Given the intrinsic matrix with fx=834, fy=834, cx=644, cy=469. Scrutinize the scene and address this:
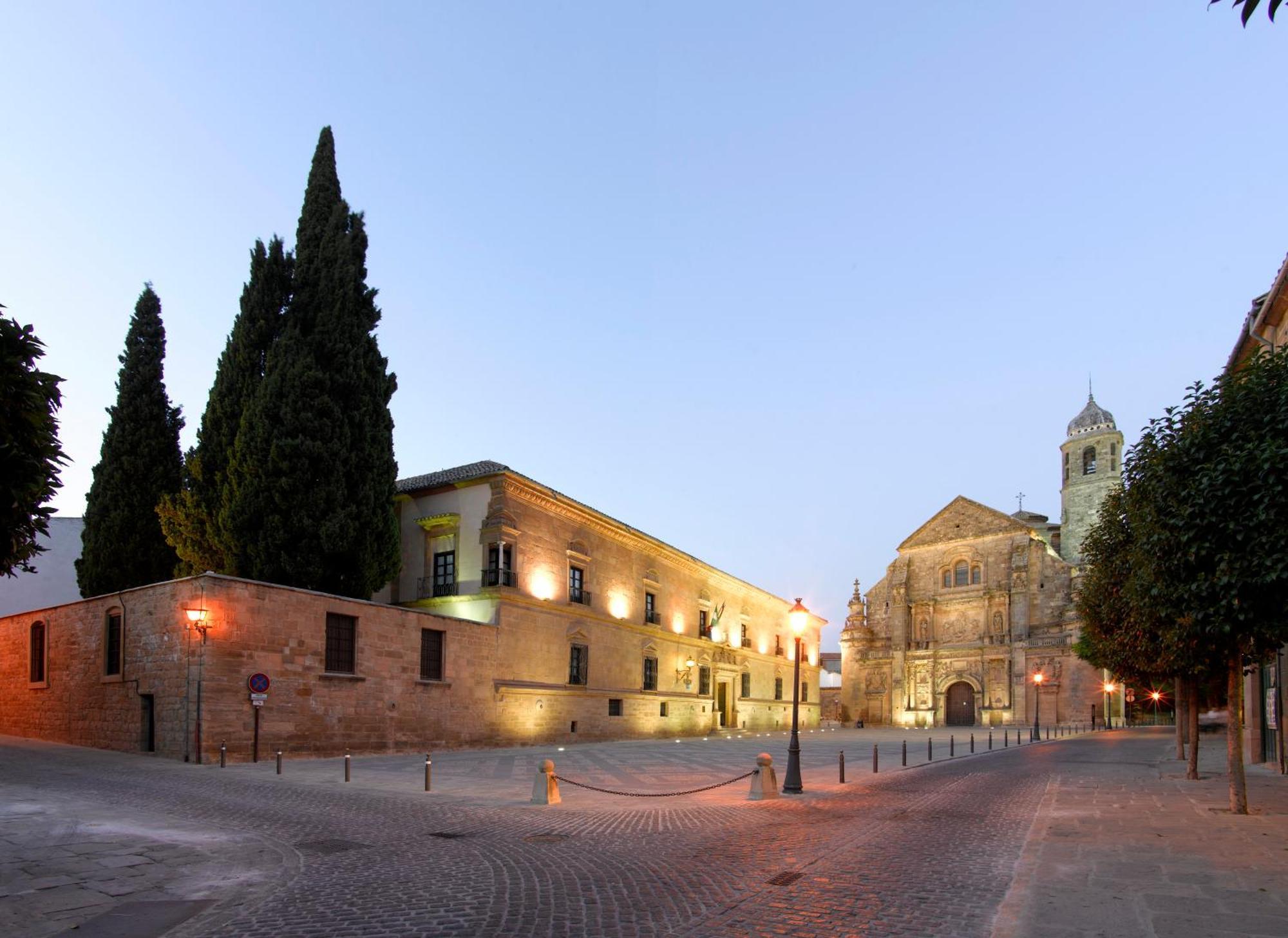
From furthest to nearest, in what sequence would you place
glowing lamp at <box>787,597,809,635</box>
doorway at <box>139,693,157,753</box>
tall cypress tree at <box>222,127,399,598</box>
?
tall cypress tree at <box>222,127,399,598</box>
doorway at <box>139,693,157,753</box>
glowing lamp at <box>787,597,809,635</box>

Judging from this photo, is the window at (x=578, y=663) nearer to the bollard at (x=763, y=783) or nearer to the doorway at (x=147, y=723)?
the doorway at (x=147, y=723)

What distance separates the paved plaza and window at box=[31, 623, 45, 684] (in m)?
11.9

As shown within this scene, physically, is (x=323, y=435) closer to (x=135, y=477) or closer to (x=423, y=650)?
(x=423, y=650)

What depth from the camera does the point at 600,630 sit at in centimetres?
3553

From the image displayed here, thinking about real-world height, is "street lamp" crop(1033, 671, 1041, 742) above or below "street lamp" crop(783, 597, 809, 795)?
below

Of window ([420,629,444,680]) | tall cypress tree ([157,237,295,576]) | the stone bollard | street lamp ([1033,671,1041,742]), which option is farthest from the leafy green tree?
street lamp ([1033,671,1041,742])

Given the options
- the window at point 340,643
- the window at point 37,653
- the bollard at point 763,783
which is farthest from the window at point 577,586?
the bollard at point 763,783

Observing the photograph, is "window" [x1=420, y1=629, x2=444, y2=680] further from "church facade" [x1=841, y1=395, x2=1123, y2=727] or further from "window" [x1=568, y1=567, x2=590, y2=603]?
"church facade" [x1=841, y1=395, x2=1123, y2=727]

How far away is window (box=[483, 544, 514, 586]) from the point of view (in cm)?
2973

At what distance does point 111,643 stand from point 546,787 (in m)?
16.3

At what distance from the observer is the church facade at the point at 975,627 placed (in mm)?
57094

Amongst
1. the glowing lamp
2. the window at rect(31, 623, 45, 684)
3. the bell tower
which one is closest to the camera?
the glowing lamp

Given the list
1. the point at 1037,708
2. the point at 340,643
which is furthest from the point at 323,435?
the point at 1037,708

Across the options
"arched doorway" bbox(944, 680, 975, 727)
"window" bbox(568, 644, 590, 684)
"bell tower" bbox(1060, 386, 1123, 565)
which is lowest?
"arched doorway" bbox(944, 680, 975, 727)
